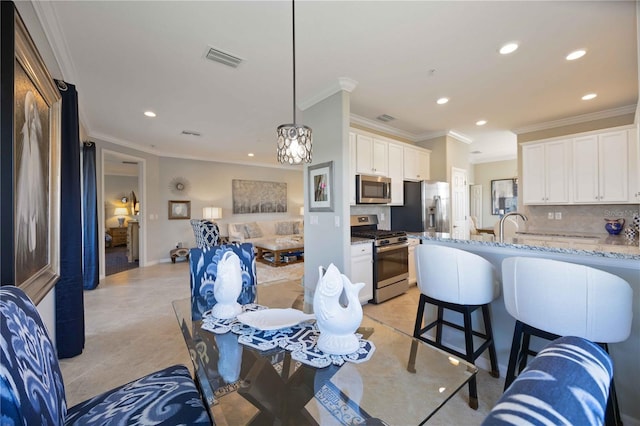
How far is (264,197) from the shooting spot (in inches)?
318

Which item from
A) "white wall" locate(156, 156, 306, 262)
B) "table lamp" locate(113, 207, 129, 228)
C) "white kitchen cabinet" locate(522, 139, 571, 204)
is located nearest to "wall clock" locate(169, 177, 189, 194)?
"white wall" locate(156, 156, 306, 262)

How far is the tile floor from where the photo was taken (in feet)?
5.94

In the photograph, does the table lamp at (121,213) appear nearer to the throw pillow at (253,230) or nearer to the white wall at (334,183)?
the throw pillow at (253,230)

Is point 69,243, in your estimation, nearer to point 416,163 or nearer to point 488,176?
point 416,163

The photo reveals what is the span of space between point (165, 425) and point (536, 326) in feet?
5.92

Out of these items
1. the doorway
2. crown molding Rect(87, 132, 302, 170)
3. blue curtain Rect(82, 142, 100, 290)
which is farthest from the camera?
the doorway

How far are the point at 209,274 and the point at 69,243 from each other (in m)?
1.33

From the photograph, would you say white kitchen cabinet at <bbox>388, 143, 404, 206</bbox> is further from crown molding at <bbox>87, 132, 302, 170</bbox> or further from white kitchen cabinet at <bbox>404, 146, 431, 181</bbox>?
crown molding at <bbox>87, 132, 302, 170</bbox>

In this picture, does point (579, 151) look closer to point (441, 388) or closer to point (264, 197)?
point (441, 388)

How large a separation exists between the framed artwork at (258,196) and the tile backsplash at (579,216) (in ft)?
20.2

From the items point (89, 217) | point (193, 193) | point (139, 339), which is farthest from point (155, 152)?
point (139, 339)

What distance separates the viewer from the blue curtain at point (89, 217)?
4.10 metres

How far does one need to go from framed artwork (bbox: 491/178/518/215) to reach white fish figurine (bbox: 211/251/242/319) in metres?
8.08

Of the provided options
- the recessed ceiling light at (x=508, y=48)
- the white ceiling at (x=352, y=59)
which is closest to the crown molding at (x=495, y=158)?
the white ceiling at (x=352, y=59)
